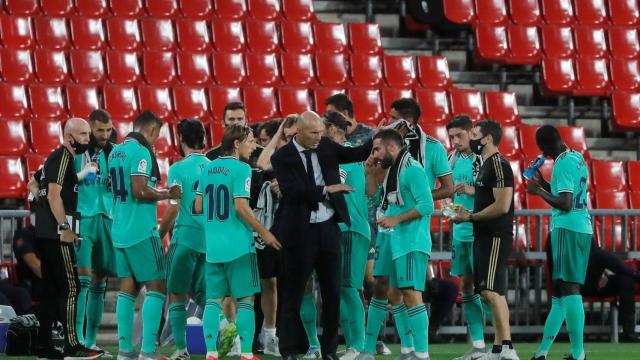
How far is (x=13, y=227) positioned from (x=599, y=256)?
5546mm

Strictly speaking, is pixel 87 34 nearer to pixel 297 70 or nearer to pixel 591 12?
pixel 297 70

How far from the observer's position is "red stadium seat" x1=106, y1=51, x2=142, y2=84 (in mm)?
15406

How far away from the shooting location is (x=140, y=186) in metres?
9.66

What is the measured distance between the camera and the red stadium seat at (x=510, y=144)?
15594mm

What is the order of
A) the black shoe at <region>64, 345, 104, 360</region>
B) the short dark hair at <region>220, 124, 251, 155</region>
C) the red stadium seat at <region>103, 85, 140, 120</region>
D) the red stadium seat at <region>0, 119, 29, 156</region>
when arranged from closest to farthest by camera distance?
the short dark hair at <region>220, 124, 251, 155</region>
the black shoe at <region>64, 345, 104, 360</region>
the red stadium seat at <region>0, 119, 29, 156</region>
the red stadium seat at <region>103, 85, 140, 120</region>

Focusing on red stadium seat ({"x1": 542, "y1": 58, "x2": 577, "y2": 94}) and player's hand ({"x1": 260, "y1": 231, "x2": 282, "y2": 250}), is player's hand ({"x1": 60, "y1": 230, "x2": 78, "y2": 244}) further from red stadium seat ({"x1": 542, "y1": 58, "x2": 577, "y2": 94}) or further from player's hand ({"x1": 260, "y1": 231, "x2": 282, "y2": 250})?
red stadium seat ({"x1": 542, "y1": 58, "x2": 577, "y2": 94})

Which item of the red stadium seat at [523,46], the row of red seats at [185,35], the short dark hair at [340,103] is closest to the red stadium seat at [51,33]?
the row of red seats at [185,35]

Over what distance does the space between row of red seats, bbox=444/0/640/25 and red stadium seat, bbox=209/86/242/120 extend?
10.7 ft

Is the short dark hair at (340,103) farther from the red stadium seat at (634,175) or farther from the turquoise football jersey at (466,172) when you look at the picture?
the red stadium seat at (634,175)

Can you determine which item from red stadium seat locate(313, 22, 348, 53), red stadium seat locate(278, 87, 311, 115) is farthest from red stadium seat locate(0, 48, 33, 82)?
red stadium seat locate(313, 22, 348, 53)

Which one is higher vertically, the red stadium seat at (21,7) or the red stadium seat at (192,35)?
the red stadium seat at (21,7)

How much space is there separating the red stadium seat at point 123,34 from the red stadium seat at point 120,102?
0.97 meters

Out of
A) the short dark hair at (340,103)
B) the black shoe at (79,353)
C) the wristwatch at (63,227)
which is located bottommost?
the black shoe at (79,353)

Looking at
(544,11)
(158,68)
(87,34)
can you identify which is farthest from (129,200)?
(544,11)
